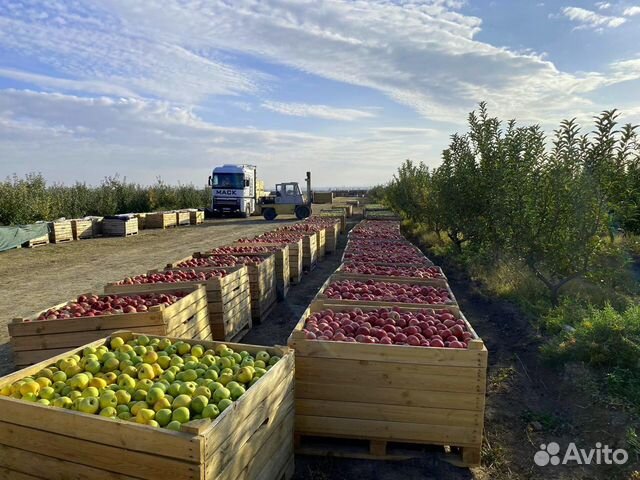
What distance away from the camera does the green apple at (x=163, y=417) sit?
9.73 feet

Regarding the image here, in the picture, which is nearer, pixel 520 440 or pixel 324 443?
pixel 324 443

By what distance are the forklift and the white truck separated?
1.61 metres

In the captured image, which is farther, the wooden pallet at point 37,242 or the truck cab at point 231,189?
the truck cab at point 231,189

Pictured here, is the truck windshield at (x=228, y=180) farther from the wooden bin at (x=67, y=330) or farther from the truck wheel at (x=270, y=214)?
the wooden bin at (x=67, y=330)

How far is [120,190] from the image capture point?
35.4 meters

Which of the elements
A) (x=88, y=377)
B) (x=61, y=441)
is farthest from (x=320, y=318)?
(x=61, y=441)

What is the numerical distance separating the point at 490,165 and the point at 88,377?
404 inches

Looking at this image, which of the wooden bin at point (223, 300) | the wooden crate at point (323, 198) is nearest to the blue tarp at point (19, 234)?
the wooden bin at point (223, 300)

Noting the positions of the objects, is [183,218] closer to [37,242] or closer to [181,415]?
[37,242]

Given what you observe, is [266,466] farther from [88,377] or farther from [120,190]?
[120,190]

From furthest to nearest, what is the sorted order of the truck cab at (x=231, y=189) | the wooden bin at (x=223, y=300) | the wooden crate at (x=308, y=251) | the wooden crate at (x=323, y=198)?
the wooden crate at (x=323, y=198) < the truck cab at (x=231, y=189) < the wooden crate at (x=308, y=251) < the wooden bin at (x=223, y=300)

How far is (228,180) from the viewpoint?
33.6 m

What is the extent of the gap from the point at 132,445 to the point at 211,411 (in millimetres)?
509

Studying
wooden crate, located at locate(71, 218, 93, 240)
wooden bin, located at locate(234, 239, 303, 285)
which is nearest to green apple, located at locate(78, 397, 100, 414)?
wooden bin, located at locate(234, 239, 303, 285)
